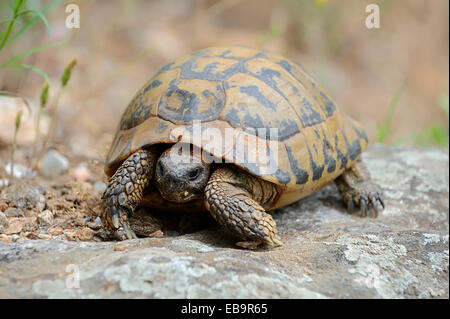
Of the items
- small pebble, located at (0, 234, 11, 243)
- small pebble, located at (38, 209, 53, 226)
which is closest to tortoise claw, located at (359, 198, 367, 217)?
small pebble, located at (38, 209, 53, 226)

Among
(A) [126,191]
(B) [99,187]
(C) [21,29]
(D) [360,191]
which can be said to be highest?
(C) [21,29]

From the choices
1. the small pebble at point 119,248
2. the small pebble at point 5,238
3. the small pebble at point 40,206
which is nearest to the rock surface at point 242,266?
the small pebble at point 119,248

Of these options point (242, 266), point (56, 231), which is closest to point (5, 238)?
point (56, 231)

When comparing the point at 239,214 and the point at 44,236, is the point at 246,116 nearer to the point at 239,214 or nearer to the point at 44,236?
Result: the point at 239,214

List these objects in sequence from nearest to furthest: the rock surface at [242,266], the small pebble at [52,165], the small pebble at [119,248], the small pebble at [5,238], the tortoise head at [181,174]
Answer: the rock surface at [242,266] < the small pebble at [119,248] < the small pebble at [5,238] < the tortoise head at [181,174] < the small pebble at [52,165]

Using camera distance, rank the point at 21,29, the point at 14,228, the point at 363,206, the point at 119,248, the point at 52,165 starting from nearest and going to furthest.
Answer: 1. the point at 119,248
2. the point at 14,228
3. the point at 21,29
4. the point at 363,206
5. the point at 52,165

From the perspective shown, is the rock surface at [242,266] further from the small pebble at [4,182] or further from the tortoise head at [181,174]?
the small pebble at [4,182]

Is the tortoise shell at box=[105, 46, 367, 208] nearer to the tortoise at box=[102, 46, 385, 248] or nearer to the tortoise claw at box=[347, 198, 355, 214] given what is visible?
the tortoise at box=[102, 46, 385, 248]
